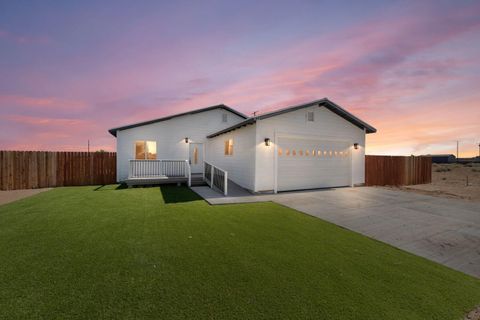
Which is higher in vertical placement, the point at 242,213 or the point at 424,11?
the point at 424,11

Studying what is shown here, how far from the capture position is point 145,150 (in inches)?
529

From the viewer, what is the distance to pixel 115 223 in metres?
4.95

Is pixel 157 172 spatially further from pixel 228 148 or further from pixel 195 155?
pixel 228 148

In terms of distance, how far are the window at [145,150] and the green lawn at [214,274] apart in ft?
28.3

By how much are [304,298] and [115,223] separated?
15.6ft

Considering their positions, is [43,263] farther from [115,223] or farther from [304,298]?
[304,298]

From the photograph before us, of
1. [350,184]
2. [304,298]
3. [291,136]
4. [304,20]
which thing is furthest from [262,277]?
[350,184]

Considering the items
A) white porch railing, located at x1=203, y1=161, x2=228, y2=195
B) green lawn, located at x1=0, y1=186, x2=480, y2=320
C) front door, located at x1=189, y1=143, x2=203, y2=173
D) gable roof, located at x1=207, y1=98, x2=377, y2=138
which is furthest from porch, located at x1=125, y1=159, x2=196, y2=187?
green lawn, located at x1=0, y1=186, x2=480, y2=320

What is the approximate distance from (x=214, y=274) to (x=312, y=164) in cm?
913

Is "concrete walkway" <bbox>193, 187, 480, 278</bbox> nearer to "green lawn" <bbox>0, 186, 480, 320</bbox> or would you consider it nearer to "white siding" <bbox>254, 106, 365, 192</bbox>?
"green lawn" <bbox>0, 186, 480, 320</bbox>

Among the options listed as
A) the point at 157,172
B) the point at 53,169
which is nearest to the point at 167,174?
the point at 157,172

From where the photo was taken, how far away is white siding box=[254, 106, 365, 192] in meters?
9.24

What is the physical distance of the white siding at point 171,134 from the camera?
1282 cm

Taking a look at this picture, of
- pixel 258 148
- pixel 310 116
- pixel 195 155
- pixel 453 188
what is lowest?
pixel 453 188
